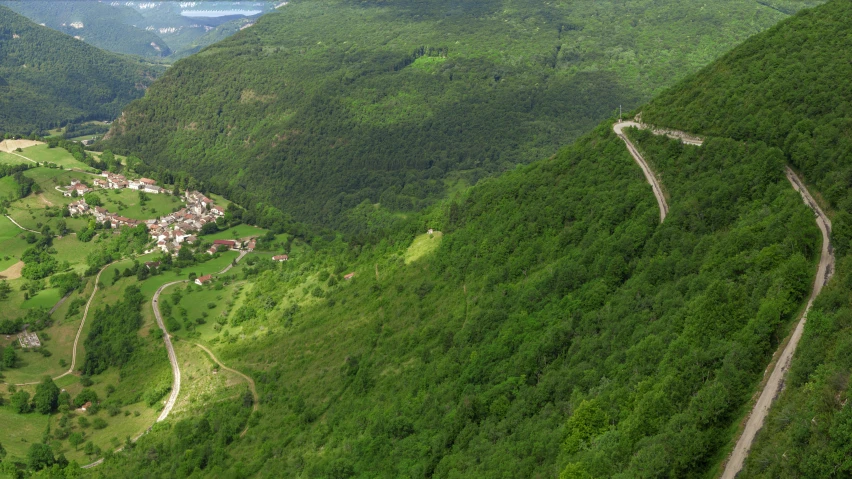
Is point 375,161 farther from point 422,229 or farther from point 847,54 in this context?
point 847,54

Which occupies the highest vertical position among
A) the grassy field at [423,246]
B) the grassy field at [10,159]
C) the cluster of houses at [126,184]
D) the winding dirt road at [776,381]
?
the winding dirt road at [776,381]

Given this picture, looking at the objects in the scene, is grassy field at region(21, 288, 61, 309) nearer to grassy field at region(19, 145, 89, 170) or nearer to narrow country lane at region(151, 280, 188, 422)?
narrow country lane at region(151, 280, 188, 422)

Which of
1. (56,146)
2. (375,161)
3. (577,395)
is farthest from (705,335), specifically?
(56,146)

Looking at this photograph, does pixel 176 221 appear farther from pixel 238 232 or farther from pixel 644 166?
pixel 644 166

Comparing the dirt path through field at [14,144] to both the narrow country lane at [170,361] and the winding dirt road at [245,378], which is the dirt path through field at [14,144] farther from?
the winding dirt road at [245,378]

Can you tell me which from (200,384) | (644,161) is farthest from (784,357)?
(200,384)

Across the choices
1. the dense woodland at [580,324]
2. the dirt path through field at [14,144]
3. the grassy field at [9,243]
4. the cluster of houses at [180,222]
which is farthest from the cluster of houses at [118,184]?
the dense woodland at [580,324]
